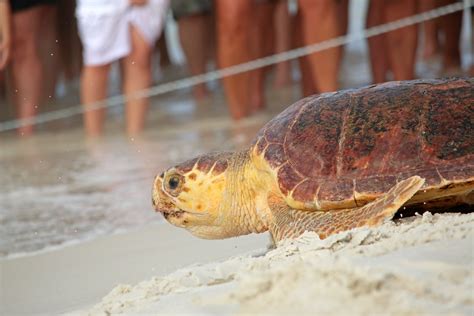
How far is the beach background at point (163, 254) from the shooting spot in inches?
86.7

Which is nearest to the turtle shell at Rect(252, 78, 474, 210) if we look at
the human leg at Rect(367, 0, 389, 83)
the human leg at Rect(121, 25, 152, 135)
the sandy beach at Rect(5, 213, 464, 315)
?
the sandy beach at Rect(5, 213, 464, 315)

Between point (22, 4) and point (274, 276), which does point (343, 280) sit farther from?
point (22, 4)

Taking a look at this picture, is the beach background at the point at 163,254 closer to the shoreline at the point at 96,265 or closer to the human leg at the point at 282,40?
the shoreline at the point at 96,265

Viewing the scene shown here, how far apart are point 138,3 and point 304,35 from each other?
111cm

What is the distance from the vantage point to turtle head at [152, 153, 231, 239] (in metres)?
3.32

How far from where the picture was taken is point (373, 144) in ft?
9.91

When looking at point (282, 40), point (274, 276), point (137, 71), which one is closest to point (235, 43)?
point (137, 71)

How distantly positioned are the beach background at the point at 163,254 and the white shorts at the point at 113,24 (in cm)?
56

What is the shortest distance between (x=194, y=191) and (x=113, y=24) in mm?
4312

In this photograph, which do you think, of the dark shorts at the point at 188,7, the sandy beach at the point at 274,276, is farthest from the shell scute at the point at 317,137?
the dark shorts at the point at 188,7

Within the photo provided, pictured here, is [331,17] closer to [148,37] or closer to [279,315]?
[148,37]

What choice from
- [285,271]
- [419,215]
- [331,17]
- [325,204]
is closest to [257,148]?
[325,204]

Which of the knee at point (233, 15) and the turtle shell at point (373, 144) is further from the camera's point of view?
the knee at point (233, 15)

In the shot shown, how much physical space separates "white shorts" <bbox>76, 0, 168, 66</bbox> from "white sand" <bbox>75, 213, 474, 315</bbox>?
4.74 metres
